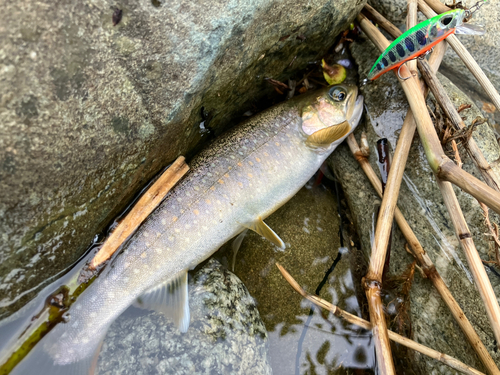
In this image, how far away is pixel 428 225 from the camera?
2447 mm

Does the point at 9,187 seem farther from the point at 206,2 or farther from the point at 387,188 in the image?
the point at 387,188

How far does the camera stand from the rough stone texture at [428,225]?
2.23 metres

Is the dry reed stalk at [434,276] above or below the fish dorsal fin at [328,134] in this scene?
below

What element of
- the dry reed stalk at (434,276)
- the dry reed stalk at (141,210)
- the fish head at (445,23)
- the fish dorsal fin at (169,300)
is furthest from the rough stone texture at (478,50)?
the fish dorsal fin at (169,300)

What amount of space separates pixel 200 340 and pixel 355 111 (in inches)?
83.5

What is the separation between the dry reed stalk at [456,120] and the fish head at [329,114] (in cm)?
57

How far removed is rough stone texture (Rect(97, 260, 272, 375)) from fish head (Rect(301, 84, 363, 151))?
1.35 meters

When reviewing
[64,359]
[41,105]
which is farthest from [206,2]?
[64,359]

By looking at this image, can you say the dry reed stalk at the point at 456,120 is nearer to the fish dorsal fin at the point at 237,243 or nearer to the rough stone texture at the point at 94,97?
the rough stone texture at the point at 94,97

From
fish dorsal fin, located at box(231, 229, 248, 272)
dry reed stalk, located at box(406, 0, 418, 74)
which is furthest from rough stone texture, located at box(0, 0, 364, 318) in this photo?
fish dorsal fin, located at box(231, 229, 248, 272)

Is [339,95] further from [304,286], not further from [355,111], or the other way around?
[304,286]

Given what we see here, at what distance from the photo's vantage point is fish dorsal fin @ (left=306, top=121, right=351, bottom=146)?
2.71m

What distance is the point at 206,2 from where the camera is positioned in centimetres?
185

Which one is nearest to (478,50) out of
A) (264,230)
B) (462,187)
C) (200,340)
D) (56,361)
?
(462,187)
